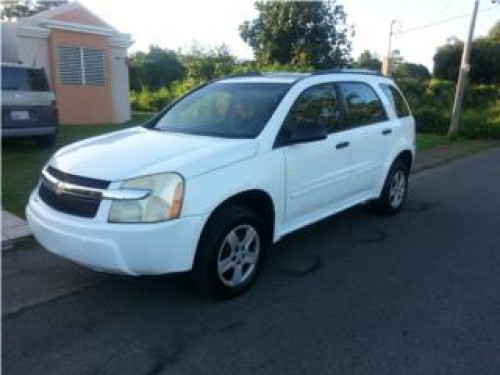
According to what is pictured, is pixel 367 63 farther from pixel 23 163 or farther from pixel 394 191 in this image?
pixel 394 191

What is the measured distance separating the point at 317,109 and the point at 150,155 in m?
1.85

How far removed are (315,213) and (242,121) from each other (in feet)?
3.75

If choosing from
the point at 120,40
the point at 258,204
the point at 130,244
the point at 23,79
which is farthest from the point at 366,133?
the point at 120,40

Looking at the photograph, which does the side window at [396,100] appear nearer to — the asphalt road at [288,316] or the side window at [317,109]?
the side window at [317,109]

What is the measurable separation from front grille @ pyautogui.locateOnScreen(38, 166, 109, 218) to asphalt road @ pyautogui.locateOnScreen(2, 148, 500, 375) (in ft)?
2.54

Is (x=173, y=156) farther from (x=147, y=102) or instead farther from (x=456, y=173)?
(x=147, y=102)

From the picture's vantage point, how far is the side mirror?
473 centimetres

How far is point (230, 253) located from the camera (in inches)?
169

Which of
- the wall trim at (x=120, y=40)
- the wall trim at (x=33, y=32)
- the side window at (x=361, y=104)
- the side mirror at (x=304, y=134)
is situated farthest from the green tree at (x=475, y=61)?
the side mirror at (x=304, y=134)

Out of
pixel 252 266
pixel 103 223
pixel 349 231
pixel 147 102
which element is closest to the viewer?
pixel 103 223

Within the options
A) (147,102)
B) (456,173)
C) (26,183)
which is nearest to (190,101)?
(26,183)

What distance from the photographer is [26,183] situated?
25.5ft

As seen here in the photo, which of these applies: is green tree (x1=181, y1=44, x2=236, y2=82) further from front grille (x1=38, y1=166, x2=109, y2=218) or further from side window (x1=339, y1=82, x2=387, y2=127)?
front grille (x1=38, y1=166, x2=109, y2=218)

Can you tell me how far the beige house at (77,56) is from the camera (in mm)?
15656
